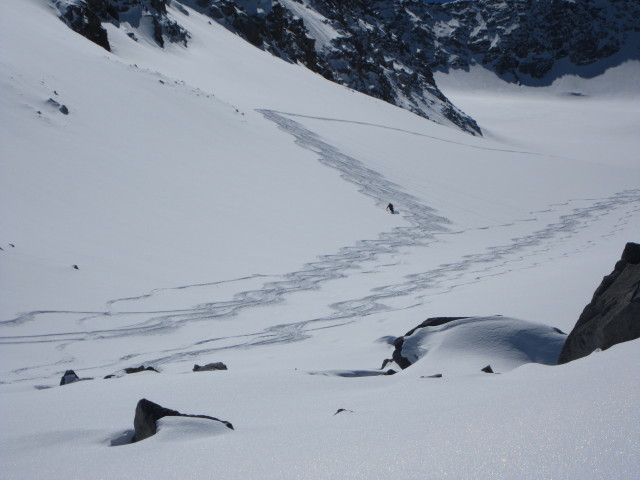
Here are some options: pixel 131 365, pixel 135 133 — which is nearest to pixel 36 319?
pixel 131 365

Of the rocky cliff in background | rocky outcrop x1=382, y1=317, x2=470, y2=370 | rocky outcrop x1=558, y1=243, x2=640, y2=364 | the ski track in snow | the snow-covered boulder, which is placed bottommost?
the ski track in snow

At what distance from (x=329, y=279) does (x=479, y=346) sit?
5.60m

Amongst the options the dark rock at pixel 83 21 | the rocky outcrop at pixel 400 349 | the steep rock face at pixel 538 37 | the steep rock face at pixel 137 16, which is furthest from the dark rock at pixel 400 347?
the steep rock face at pixel 538 37

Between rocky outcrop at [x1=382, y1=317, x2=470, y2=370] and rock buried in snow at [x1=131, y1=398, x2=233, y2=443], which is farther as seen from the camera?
rocky outcrop at [x1=382, y1=317, x2=470, y2=370]

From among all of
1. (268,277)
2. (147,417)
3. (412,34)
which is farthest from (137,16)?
(412,34)

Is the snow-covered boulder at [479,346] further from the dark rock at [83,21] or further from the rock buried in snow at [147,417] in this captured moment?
the dark rock at [83,21]

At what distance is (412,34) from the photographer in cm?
12212

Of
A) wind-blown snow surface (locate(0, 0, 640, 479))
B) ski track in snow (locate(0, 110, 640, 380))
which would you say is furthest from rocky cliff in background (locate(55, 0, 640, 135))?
ski track in snow (locate(0, 110, 640, 380))

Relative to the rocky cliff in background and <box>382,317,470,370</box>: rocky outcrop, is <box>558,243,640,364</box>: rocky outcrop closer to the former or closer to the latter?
<box>382,317,470,370</box>: rocky outcrop

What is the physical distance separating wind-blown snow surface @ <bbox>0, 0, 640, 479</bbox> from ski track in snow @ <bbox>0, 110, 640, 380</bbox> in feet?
0.17

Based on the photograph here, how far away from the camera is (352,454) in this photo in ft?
6.82

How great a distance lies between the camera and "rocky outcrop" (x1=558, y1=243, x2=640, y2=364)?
3400 mm

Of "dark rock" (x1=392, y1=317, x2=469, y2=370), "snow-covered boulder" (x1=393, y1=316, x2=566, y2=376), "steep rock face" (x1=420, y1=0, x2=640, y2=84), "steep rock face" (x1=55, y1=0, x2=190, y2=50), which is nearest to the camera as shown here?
"snow-covered boulder" (x1=393, y1=316, x2=566, y2=376)

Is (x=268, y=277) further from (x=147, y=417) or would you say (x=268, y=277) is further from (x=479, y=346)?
(x=147, y=417)
